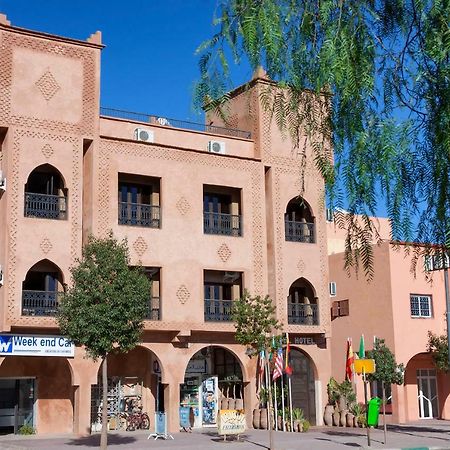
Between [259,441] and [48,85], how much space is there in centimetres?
1502

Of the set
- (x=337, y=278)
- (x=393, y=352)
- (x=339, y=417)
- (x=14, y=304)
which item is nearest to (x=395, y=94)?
(x=14, y=304)

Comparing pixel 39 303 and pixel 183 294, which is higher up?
pixel 183 294

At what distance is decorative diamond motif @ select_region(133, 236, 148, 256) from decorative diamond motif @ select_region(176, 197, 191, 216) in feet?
7.06

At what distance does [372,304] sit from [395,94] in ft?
103

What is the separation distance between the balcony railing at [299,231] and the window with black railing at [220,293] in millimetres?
3002

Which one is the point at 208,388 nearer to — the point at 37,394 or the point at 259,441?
the point at 259,441

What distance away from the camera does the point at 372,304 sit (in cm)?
4028

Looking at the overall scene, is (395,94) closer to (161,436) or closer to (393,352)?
(161,436)

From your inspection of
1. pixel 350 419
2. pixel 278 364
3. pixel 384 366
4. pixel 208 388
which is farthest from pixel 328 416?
pixel 278 364

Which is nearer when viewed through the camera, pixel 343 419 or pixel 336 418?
pixel 343 419

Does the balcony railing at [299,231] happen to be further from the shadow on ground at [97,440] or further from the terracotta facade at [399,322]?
the shadow on ground at [97,440]

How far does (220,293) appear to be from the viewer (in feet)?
116

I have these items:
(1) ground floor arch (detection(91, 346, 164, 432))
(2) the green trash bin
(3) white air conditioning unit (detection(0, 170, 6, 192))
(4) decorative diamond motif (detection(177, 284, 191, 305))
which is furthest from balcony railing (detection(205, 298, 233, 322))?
(3) white air conditioning unit (detection(0, 170, 6, 192))

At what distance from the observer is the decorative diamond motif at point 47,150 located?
3055cm
